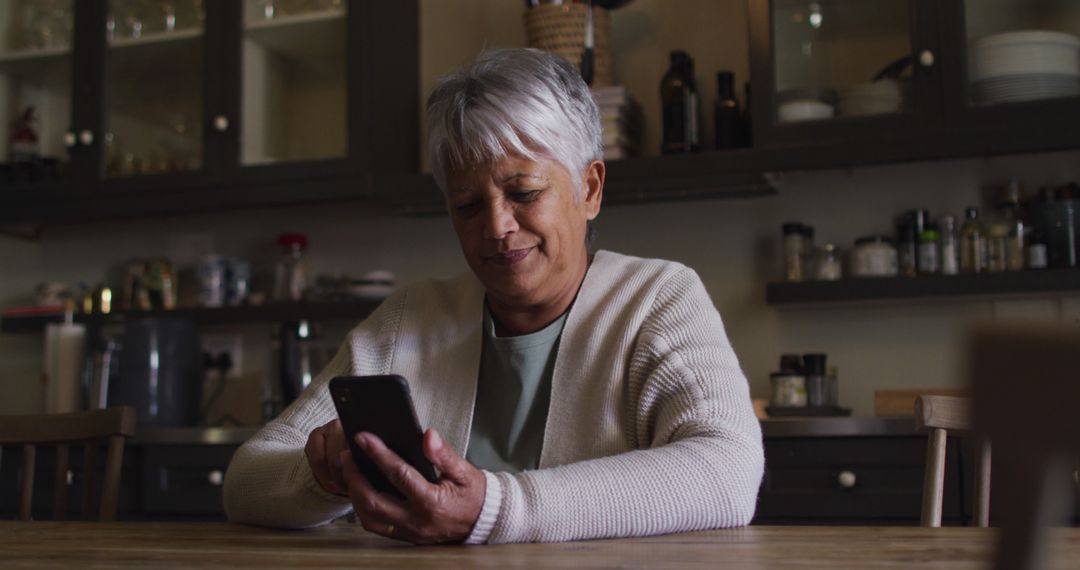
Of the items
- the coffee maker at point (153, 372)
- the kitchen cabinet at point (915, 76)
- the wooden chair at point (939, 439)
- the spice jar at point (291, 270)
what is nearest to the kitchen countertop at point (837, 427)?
the kitchen cabinet at point (915, 76)

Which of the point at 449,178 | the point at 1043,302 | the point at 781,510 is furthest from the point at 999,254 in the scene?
the point at 449,178

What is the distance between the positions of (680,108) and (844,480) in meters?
1.00

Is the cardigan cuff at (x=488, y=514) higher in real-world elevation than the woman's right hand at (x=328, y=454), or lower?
lower

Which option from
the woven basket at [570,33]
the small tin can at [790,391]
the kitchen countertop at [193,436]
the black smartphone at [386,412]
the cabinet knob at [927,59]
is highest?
the woven basket at [570,33]

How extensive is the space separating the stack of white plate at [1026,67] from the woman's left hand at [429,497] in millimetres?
1846

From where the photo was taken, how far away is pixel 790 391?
99.9 inches

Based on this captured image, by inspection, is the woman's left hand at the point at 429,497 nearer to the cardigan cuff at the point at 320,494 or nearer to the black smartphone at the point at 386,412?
the black smartphone at the point at 386,412

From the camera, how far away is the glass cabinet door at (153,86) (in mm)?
3094

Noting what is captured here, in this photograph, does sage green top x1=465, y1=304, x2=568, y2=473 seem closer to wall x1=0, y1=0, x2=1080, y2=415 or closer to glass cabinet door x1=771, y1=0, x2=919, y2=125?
glass cabinet door x1=771, y1=0, x2=919, y2=125

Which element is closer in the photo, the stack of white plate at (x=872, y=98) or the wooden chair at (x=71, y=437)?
the wooden chair at (x=71, y=437)

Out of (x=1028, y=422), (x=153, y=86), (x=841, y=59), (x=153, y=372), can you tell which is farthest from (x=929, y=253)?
(x=1028, y=422)

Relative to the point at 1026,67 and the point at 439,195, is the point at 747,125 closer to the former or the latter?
the point at 1026,67

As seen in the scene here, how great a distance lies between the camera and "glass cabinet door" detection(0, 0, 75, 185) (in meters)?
3.22

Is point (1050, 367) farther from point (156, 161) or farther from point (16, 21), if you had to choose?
point (16, 21)
